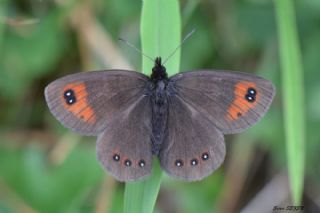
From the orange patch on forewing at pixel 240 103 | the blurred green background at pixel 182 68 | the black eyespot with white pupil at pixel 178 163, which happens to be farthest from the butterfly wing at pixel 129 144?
the blurred green background at pixel 182 68

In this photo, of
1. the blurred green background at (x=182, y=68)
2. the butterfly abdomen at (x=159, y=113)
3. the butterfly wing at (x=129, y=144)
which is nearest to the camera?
the butterfly wing at (x=129, y=144)

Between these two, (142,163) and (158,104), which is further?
(158,104)

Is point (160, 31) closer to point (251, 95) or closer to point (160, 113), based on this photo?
point (160, 113)

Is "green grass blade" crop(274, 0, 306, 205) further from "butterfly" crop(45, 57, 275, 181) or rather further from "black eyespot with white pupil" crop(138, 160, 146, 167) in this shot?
"black eyespot with white pupil" crop(138, 160, 146, 167)

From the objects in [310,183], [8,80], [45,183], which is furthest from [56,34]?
[310,183]

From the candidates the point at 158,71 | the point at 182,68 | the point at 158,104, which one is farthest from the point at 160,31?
the point at 182,68

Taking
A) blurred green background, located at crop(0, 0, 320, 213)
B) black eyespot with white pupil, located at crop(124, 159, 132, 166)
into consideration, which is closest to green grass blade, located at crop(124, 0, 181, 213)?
black eyespot with white pupil, located at crop(124, 159, 132, 166)

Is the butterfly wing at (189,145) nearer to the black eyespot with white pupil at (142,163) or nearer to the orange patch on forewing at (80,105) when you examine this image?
the black eyespot with white pupil at (142,163)
